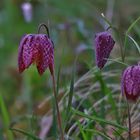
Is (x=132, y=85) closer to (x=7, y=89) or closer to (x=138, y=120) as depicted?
(x=138, y=120)

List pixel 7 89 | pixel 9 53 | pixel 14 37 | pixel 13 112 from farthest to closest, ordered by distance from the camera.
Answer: pixel 14 37
pixel 9 53
pixel 7 89
pixel 13 112

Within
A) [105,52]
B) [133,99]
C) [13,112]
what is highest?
[105,52]

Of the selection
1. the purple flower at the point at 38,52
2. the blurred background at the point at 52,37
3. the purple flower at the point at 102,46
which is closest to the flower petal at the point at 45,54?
the purple flower at the point at 38,52

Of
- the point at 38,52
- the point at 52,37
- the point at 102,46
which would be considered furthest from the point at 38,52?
the point at 52,37

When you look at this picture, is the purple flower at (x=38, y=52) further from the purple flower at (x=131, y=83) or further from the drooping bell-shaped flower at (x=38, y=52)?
the purple flower at (x=131, y=83)

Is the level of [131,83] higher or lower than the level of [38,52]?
lower

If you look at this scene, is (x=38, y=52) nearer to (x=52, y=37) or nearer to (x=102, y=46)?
(x=102, y=46)

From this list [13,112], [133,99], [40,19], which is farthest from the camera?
[40,19]

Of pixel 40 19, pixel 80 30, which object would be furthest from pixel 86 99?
pixel 40 19
